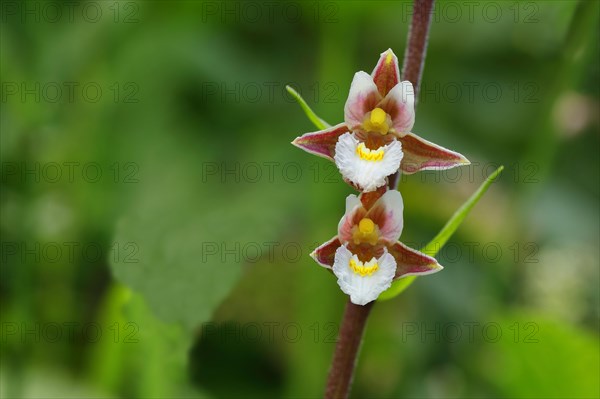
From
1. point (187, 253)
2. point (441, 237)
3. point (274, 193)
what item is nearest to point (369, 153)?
point (441, 237)

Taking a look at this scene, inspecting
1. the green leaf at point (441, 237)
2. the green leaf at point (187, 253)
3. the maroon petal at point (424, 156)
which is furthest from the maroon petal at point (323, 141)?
the green leaf at point (187, 253)

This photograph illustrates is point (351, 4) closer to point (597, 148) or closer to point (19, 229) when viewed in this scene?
point (19, 229)

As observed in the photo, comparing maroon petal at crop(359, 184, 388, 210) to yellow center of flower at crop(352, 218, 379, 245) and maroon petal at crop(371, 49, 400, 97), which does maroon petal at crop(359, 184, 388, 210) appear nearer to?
yellow center of flower at crop(352, 218, 379, 245)

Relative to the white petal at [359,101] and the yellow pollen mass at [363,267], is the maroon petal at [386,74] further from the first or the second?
the yellow pollen mass at [363,267]

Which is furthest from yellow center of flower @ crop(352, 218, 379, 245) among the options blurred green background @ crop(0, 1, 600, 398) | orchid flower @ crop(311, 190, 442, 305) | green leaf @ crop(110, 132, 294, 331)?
blurred green background @ crop(0, 1, 600, 398)

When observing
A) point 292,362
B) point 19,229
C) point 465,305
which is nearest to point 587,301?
point 465,305

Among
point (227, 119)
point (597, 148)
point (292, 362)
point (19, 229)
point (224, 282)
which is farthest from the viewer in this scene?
point (597, 148)
